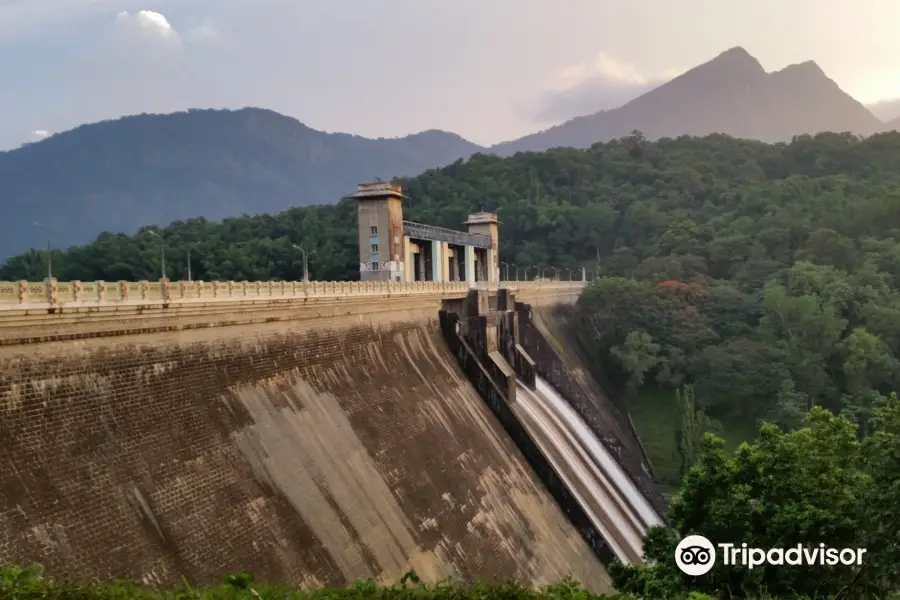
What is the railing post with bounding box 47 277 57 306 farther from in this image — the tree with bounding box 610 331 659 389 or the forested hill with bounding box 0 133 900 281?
the forested hill with bounding box 0 133 900 281

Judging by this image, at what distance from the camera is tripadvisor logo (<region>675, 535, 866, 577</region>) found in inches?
519

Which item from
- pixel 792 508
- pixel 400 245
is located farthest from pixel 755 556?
pixel 400 245

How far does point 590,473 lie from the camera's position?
31344mm

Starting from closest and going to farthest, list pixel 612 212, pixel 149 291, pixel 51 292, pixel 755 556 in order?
pixel 51 292 < pixel 755 556 < pixel 149 291 < pixel 612 212

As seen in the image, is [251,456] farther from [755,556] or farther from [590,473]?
[590,473]

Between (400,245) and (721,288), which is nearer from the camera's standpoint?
(400,245)

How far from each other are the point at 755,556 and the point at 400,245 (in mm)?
33698

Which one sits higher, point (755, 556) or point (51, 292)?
point (51, 292)

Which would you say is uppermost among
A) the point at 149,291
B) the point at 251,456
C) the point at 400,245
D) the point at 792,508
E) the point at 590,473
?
the point at 400,245

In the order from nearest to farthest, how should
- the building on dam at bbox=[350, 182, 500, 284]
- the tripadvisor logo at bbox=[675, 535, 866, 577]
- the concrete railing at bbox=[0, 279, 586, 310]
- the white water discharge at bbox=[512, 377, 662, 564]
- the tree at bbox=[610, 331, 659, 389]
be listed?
1. the concrete railing at bbox=[0, 279, 586, 310]
2. the tripadvisor logo at bbox=[675, 535, 866, 577]
3. the white water discharge at bbox=[512, 377, 662, 564]
4. the building on dam at bbox=[350, 182, 500, 284]
5. the tree at bbox=[610, 331, 659, 389]

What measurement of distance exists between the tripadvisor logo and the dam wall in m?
6.48

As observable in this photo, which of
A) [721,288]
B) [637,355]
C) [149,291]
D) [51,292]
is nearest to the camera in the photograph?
[51,292]

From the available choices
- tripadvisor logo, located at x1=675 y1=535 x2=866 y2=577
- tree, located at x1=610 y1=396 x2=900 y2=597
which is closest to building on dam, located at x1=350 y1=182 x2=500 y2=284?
tree, located at x1=610 y1=396 x2=900 y2=597

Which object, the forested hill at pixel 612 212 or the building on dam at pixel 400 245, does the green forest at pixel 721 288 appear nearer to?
the forested hill at pixel 612 212
